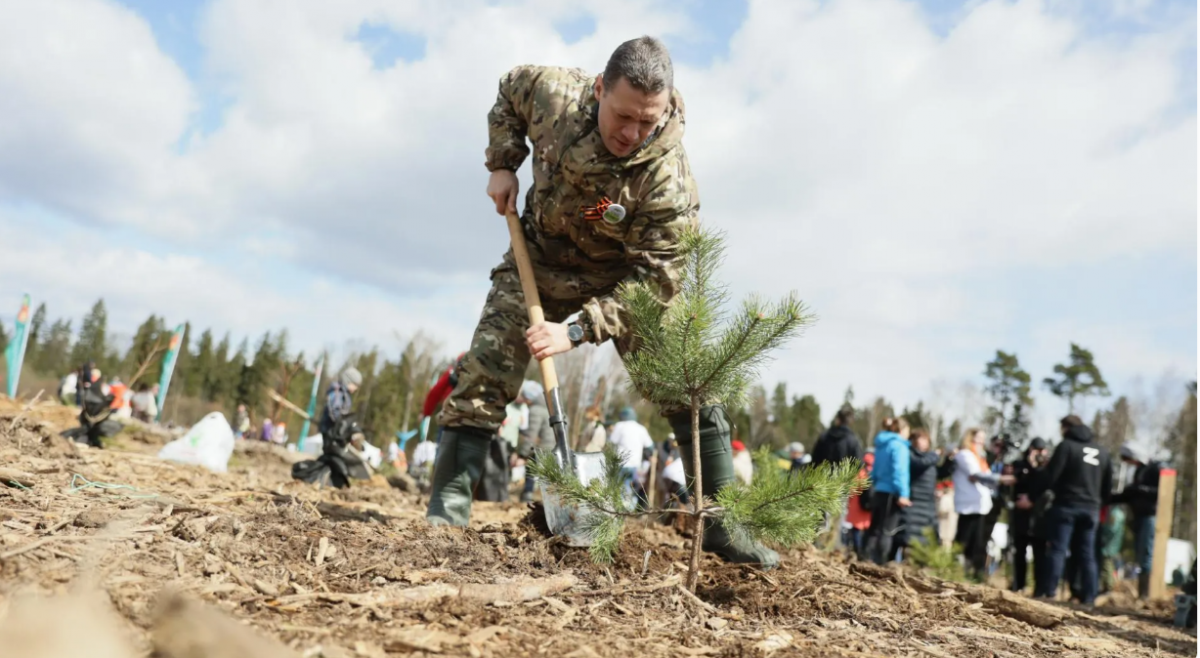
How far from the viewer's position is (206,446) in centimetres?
710

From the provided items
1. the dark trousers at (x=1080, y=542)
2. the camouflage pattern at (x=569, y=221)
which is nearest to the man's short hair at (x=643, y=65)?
the camouflage pattern at (x=569, y=221)

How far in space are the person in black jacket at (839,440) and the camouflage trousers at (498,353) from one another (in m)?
5.23

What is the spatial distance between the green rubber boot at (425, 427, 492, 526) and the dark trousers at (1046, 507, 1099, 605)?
6243 millimetres

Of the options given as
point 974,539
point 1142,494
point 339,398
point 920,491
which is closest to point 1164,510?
point 1142,494

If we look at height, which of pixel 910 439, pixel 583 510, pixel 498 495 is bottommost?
pixel 498 495

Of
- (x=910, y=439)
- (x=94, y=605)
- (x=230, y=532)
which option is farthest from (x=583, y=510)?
(x=910, y=439)

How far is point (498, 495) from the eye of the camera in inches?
351

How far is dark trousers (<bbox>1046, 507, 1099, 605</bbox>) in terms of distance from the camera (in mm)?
7633

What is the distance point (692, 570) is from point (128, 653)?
177 centimetres

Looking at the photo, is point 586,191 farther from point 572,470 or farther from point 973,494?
point 973,494

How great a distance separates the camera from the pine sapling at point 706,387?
8.89ft

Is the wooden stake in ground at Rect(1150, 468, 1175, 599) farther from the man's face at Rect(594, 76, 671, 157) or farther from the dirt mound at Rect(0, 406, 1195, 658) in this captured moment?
the man's face at Rect(594, 76, 671, 157)

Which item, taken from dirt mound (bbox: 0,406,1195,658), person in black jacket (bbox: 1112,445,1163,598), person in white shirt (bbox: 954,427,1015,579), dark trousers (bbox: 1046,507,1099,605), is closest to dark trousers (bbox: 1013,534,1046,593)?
person in white shirt (bbox: 954,427,1015,579)

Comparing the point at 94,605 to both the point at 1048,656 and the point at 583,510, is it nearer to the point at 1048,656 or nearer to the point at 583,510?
the point at 583,510
